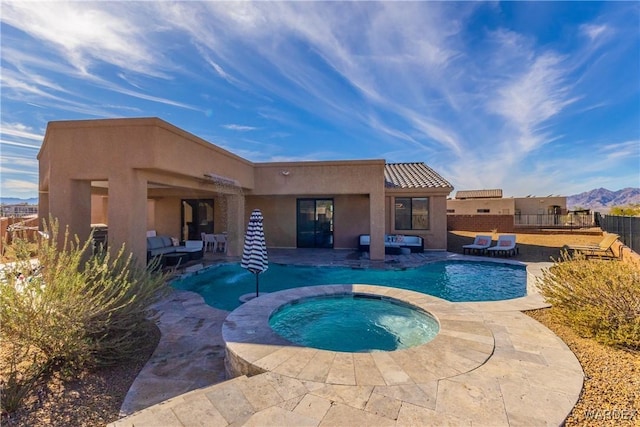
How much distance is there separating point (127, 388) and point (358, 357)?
10.4ft

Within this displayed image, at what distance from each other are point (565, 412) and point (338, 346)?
3.45 m

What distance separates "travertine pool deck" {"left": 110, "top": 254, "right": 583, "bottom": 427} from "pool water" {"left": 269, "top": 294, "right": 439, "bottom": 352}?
0.95 metres

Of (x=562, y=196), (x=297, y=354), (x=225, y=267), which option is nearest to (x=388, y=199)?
(x=225, y=267)

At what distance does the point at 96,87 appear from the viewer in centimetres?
1040

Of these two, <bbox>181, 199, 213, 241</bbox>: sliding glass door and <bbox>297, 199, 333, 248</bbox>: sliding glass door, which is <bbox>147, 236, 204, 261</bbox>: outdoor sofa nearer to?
<bbox>181, 199, 213, 241</bbox>: sliding glass door

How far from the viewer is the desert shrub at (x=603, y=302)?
14.9 ft

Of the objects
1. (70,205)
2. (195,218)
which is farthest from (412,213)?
(70,205)

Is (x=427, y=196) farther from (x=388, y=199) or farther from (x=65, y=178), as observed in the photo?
(x=65, y=178)

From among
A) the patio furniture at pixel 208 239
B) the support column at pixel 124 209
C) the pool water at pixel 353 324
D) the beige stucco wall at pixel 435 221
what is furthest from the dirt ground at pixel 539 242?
the support column at pixel 124 209

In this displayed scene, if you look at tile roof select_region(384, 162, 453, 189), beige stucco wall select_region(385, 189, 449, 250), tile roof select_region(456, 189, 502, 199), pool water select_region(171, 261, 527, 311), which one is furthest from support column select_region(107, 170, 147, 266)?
tile roof select_region(456, 189, 502, 199)

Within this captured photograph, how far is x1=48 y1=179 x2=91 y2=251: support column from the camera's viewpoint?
858 cm

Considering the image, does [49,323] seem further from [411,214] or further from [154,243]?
[411,214]

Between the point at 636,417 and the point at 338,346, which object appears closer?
the point at 636,417

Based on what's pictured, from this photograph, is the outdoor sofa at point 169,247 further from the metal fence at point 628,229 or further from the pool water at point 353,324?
the metal fence at point 628,229
